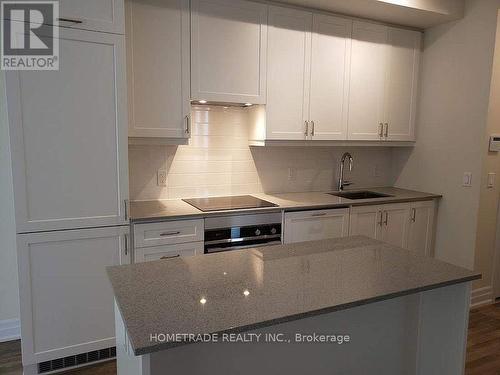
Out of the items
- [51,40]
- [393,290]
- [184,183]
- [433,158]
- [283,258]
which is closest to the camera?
[393,290]

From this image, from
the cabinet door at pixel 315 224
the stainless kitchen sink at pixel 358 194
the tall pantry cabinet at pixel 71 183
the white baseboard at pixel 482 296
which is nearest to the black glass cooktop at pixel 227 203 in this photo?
the cabinet door at pixel 315 224

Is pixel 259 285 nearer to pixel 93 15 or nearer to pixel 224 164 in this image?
pixel 93 15

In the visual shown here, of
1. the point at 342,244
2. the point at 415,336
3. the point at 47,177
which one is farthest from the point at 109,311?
the point at 415,336

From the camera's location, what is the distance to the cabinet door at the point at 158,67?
248 centimetres

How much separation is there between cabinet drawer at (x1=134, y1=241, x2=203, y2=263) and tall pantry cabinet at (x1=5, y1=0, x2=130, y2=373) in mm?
104

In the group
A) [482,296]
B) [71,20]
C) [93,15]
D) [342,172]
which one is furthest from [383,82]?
[71,20]

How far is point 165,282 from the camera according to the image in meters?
1.38

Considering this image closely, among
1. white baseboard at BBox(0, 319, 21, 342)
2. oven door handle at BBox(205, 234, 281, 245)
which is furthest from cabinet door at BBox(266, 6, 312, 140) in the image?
white baseboard at BBox(0, 319, 21, 342)

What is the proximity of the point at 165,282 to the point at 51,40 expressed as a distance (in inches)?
60.6

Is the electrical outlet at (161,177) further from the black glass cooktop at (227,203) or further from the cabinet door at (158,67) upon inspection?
the cabinet door at (158,67)

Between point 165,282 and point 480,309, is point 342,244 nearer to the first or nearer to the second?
point 165,282

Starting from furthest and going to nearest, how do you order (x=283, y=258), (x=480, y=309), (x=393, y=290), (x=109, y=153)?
(x=480, y=309)
(x=109, y=153)
(x=283, y=258)
(x=393, y=290)

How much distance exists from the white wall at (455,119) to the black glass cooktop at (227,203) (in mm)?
1761

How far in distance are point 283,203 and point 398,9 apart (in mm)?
1850
